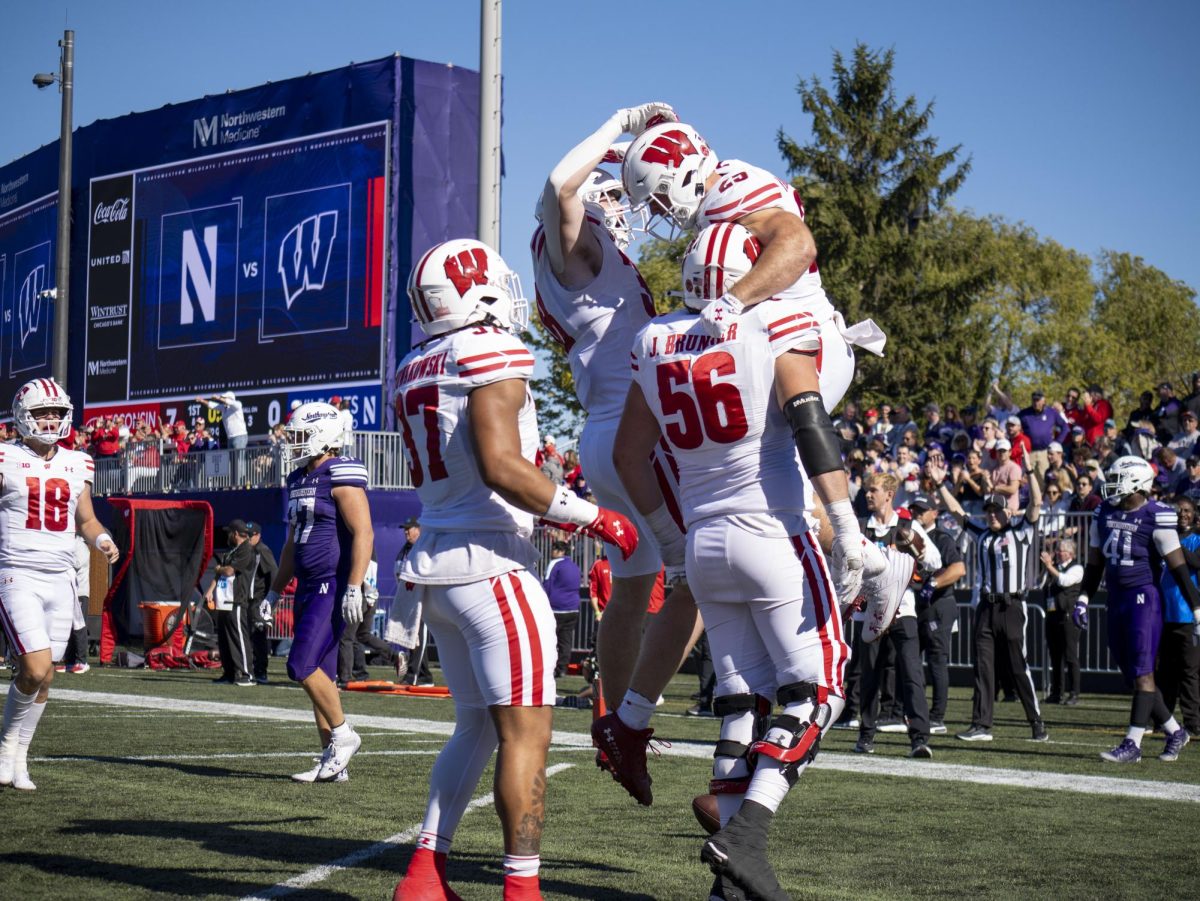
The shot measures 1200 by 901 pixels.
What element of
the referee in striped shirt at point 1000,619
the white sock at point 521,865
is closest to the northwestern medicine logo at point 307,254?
the referee in striped shirt at point 1000,619

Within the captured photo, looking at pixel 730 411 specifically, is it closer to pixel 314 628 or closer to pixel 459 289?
pixel 459 289

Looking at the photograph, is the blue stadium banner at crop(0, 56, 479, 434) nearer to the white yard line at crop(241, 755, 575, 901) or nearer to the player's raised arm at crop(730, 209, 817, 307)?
the white yard line at crop(241, 755, 575, 901)

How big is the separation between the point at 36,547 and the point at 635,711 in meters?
4.42

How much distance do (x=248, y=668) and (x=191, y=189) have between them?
52.5 feet

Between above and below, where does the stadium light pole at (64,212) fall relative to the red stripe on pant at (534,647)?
above

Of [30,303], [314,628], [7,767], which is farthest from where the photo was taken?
[30,303]

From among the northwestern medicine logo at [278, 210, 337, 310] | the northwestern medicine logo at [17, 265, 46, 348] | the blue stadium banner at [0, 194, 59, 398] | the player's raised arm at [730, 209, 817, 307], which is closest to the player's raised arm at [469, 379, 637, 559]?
the player's raised arm at [730, 209, 817, 307]

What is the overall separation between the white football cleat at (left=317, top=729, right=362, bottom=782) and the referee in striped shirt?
5.93 m

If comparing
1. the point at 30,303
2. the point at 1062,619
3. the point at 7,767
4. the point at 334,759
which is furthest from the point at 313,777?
the point at 30,303

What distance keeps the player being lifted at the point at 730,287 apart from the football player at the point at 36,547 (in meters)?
4.05

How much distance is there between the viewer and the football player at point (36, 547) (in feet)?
28.8

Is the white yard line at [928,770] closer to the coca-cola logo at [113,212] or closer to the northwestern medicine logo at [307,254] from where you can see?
the northwestern medicine logo at [307,254]

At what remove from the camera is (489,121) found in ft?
53.8

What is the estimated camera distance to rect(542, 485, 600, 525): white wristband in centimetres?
513
